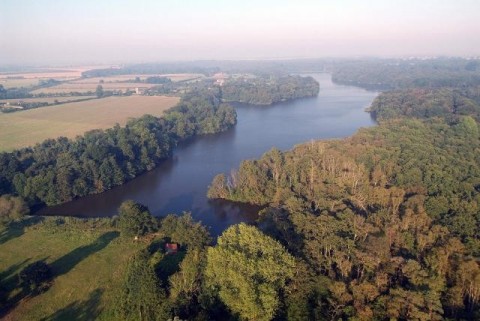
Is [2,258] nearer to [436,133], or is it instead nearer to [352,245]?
[352,245]

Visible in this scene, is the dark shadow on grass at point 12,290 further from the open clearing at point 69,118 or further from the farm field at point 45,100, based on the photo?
the farm field at point 45,100

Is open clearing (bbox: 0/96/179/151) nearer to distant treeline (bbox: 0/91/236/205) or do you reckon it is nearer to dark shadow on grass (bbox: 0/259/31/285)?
distant treeline (bbox: 0/91/236/205)

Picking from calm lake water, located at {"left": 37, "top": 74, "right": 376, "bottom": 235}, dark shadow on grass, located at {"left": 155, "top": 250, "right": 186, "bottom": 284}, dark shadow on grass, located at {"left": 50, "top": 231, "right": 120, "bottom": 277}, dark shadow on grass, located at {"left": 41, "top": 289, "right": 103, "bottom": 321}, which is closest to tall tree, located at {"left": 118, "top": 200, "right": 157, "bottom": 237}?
dark shadow on grass, located at {"left": 50, "top": 231, "right": 120, "bottom": 277}

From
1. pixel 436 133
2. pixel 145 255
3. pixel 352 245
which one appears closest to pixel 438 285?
pixel 352 245

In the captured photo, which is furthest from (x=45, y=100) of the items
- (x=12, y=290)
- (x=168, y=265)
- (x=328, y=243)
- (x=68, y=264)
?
(x=328, y=243)

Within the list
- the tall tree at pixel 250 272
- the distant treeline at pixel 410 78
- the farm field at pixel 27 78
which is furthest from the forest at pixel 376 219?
the farm field at pixel 27 78

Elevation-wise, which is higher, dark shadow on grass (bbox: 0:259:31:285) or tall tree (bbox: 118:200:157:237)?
tall tree (bbox: 118:200:157:237)

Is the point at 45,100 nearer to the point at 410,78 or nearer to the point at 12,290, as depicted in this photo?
the point at 12,290
